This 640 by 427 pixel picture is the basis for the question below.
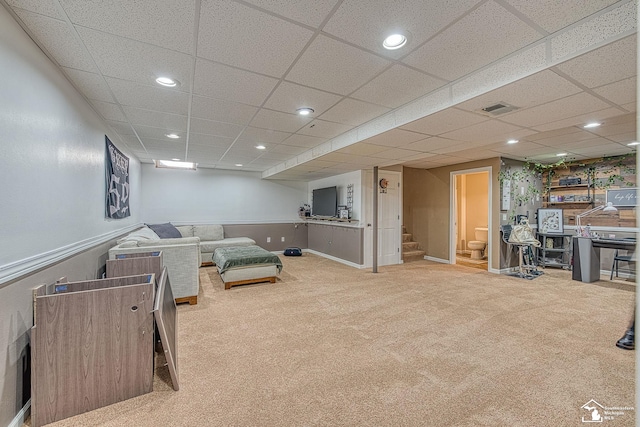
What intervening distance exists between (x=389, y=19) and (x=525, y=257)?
598 centimetres

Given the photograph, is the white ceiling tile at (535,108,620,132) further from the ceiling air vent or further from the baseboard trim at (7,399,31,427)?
the baseboard trim at (7,399,31,427)

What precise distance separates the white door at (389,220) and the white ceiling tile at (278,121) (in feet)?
9.81

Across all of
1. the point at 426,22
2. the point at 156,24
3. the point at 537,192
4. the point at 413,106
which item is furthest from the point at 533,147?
the point at 156,24

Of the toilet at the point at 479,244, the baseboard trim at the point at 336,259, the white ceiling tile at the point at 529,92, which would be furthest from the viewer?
the toilet at the point at 479,244

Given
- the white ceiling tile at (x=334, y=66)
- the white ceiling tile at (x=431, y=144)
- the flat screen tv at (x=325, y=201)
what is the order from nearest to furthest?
the white ceiling tile at (x=334, y=66), the white ceiling tile at (x=431, y=144), the flat screen tv at (x=325, y=201)

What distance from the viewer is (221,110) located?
287 cm

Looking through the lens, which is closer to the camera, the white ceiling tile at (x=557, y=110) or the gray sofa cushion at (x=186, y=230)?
the white ceiling tile at (x=557, y=110)

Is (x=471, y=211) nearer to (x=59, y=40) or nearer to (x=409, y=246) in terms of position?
(x=409, y=246)

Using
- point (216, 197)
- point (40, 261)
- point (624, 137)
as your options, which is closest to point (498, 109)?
point (624, 137)

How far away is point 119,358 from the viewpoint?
1749mm

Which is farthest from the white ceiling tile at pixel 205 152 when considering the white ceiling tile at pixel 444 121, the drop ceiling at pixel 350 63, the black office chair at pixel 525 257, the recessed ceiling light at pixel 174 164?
the black office chair at pixel 525 257

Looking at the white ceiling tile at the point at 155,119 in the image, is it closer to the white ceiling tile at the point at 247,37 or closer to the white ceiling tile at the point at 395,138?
the white ceiling tile at the point at 247,37

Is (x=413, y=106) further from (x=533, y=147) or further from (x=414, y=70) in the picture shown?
(x=533, y=147)

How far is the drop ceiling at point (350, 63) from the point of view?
1.46 m
